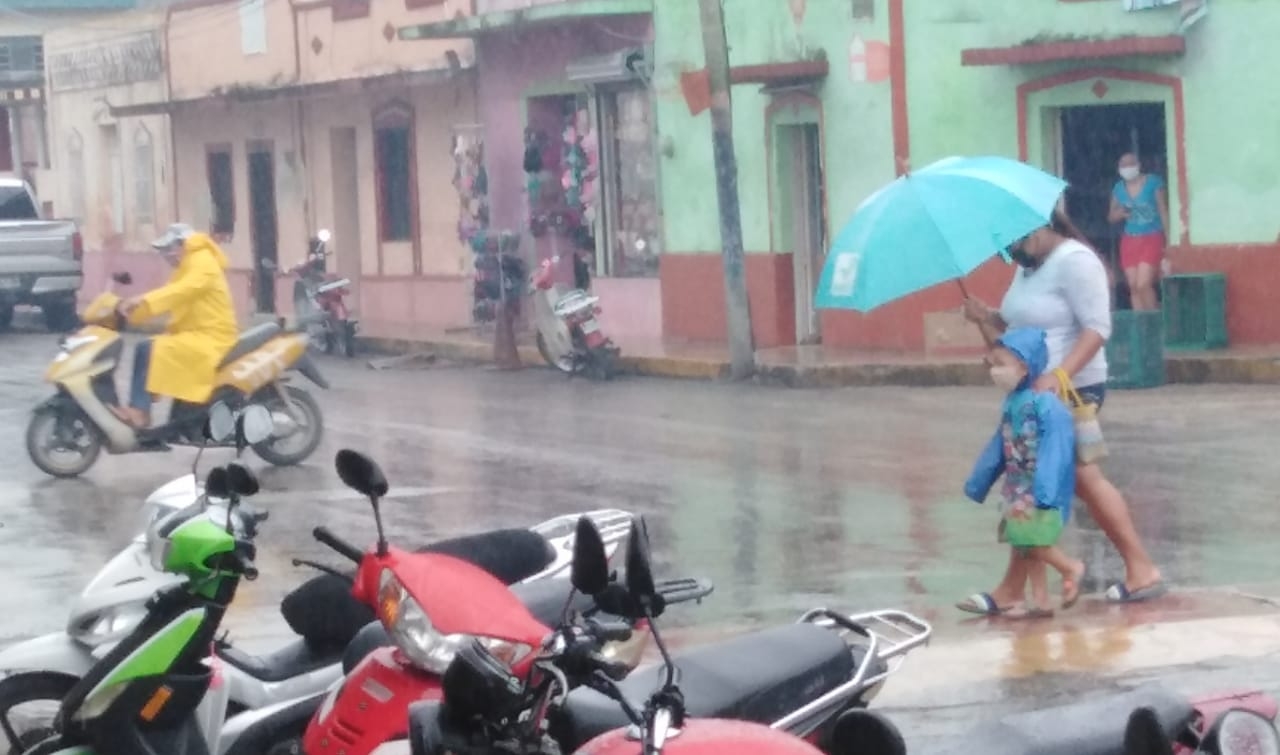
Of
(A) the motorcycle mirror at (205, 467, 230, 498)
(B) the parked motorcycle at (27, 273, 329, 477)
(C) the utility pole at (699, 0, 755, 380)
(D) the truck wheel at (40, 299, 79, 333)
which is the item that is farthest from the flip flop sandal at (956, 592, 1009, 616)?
(D) the truck wheel at (40, 299, 79, 333)

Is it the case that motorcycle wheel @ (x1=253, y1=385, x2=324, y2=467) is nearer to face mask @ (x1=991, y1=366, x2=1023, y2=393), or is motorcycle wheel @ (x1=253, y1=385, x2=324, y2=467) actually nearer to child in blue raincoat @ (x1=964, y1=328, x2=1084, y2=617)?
child in blue raincoat @ (x1=964, y1=328, x2=1084, y2=617)

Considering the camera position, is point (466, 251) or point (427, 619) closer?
point (427, 619)

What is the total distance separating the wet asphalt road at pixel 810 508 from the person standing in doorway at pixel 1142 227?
2147 mm

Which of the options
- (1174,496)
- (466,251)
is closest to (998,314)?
(1174,496)

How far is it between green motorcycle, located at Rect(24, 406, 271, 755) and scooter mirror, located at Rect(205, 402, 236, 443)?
1470 mm

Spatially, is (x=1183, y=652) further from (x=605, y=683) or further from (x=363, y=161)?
(x=363, y=161)

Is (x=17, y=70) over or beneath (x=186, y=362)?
over

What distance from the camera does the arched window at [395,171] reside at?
29391 mm

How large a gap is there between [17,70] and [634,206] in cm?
2183

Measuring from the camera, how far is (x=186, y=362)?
14453 millimetres

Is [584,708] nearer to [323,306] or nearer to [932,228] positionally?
[932,228]

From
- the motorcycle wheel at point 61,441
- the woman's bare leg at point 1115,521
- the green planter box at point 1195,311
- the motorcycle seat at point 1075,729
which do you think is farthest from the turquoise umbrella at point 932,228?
the green planter box at point 1195,311

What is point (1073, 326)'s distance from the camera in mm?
9352

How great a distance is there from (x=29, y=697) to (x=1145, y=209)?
14348 mm
